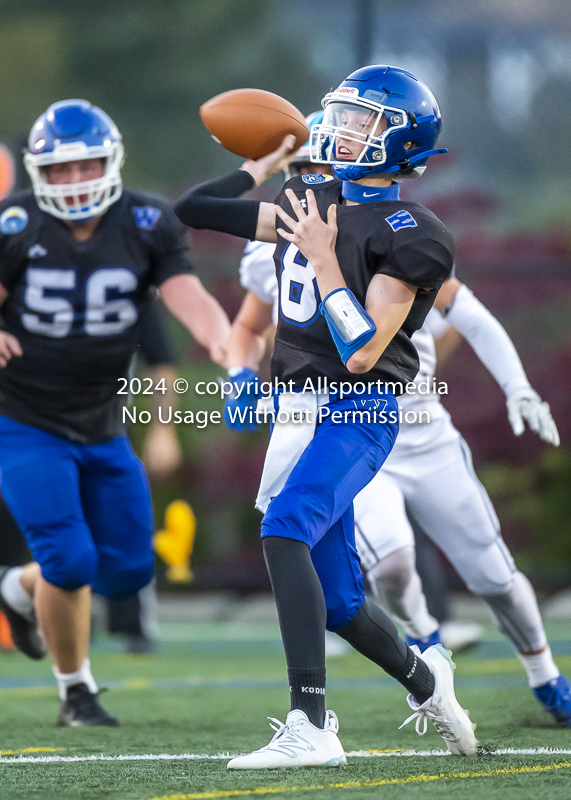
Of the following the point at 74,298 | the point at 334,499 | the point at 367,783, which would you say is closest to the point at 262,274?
the point at 74,298

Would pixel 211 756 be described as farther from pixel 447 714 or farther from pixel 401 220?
pixel 401 220

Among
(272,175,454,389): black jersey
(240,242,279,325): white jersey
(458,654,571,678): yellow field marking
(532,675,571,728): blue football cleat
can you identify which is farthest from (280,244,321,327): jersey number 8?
(458,654,571,678): yellow field marking

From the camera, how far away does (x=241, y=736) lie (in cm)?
370

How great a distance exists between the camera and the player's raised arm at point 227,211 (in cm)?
323

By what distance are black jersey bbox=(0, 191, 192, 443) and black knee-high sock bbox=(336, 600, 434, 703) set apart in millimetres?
1442

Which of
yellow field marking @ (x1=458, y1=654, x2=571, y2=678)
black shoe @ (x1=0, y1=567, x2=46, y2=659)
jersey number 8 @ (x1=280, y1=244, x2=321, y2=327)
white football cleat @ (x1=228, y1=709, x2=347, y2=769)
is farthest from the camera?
yellow field marking @ (x1=458, y1=654, x2=571, y2=678)

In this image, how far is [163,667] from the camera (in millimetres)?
6211

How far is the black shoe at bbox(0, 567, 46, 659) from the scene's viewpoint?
14.8ft

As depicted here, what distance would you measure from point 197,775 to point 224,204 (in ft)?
4.76

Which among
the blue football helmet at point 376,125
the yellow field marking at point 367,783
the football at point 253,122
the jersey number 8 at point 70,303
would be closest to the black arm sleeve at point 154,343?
the jersey number 8 at point 70,303

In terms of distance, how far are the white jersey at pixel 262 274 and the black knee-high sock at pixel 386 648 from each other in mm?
1349

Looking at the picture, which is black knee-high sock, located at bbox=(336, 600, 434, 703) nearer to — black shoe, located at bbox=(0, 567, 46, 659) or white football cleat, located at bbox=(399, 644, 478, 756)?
white football cleat, located at bbox=(399, 644, 478, 756)

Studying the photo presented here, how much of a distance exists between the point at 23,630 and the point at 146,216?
5.30 feet

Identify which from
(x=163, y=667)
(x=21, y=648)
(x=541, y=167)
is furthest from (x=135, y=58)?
(x=21, y=648)
